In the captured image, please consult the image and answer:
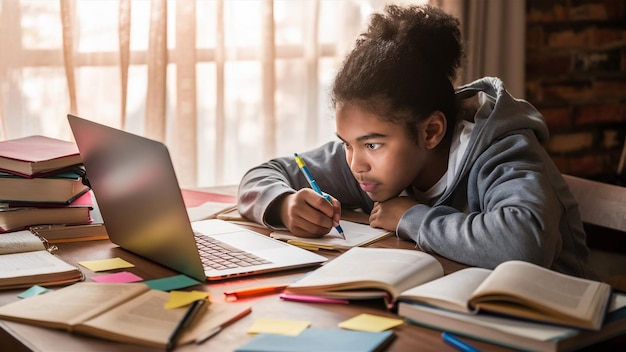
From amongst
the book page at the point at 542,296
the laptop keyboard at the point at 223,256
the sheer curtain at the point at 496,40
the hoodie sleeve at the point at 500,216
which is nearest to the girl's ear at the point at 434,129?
the hoodie sleeve at the point at 500,216

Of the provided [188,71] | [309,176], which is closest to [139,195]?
[309,176]

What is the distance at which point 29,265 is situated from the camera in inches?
52.2

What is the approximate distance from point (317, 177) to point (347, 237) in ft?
1.07

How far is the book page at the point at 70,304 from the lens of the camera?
1.09 meters

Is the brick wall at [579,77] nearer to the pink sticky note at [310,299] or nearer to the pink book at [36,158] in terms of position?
the pink book at [36,158]

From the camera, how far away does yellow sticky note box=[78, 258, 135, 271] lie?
137cm

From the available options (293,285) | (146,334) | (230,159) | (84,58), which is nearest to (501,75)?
(230,159)

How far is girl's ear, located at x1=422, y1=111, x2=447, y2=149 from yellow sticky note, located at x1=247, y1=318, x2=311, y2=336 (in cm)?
68

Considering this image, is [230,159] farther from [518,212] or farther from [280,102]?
[518,212]

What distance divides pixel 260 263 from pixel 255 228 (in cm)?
31

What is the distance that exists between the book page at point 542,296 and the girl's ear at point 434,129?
1.92 ft

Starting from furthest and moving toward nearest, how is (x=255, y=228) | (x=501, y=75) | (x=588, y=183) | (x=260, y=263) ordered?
(x=501, y=75), (x=588, y=183), (x=255, y=228), (x=260, y=263)

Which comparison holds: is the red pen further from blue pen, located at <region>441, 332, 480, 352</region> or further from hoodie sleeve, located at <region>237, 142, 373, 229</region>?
hoodie sleeve, located at <region>237, 142, 373, 229</region>

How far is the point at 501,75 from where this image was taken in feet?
10.1
